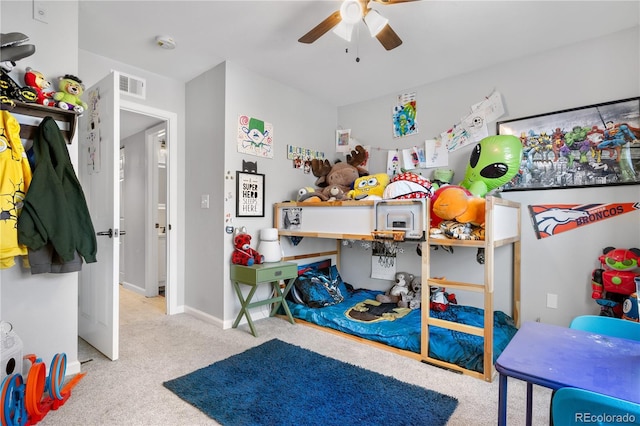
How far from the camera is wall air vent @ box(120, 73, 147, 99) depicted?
9.62 ft

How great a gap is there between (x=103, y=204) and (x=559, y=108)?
3610mm

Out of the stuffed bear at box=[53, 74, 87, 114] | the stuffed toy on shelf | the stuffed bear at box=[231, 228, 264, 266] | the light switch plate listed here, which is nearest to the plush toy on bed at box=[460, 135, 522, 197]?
the stuffed toy on shelf

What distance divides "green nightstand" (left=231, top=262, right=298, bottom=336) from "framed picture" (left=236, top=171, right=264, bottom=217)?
536mm

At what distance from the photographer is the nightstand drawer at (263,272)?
8.88 feet

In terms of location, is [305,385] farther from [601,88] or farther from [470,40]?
[601,88]

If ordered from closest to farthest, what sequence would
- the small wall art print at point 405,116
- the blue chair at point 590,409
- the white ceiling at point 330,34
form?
the blue chair at point 590,409 < the white ceiling at point 330,34 < the small wall art print at point 405,116

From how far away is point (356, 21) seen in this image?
192 cm

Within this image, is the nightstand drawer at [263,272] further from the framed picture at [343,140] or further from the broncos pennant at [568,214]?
the broncos pennant at [568,214]

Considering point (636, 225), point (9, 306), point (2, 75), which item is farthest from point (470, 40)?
point (9, 306)

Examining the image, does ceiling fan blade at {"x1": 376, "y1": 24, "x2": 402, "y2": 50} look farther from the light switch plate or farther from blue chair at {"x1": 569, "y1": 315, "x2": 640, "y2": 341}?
the light switch plate

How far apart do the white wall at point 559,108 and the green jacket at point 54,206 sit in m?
2.96

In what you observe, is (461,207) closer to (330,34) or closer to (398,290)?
(398,290)

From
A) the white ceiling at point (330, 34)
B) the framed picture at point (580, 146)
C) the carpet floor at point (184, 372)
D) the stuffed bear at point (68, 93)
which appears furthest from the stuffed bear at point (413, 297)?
the stuffed bear at point (68, 93)

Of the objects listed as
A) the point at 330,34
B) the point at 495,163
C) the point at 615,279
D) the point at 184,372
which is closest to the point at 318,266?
the point at 184,372
